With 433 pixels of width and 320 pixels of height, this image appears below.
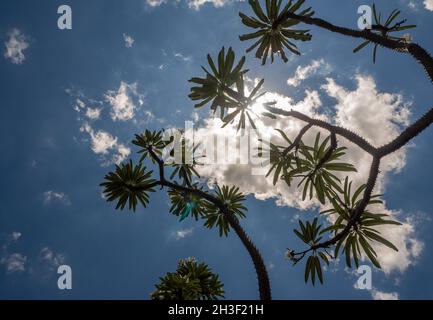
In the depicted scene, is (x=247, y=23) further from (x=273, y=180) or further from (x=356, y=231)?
(x=356, y=231)

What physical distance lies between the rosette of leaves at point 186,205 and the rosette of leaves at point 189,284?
126 cm

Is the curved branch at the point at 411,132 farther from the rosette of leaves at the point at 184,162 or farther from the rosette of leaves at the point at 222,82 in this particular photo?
the rosette of leaves at the point at 184,162

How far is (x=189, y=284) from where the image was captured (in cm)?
539

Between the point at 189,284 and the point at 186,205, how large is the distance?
2.38 metres

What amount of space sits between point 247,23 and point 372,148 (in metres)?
3.24

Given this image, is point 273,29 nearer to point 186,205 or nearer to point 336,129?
point 336,129

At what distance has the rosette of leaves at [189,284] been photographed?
5301 mm

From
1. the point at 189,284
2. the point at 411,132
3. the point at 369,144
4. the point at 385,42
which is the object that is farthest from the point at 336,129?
the point at 189,284

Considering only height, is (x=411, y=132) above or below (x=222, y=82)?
below
